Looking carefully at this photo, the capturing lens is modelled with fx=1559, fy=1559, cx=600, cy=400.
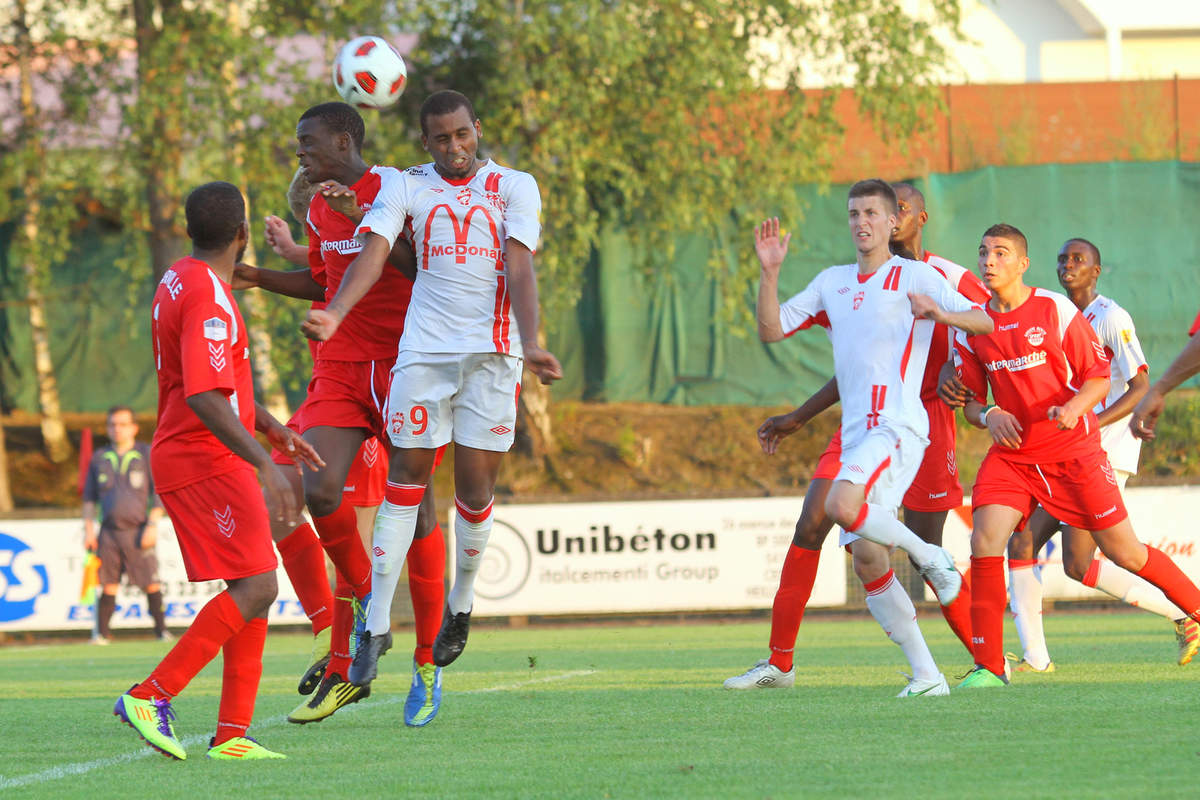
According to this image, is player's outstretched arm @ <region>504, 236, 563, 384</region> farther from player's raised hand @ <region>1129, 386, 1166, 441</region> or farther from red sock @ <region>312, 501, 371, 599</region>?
player's raised hand @ <region>1129, 386, 1166, 441</region>

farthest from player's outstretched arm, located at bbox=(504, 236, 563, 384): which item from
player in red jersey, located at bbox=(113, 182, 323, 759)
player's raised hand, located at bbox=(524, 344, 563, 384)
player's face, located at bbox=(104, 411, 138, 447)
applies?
player's face, located at bbox=(104, 411, 138, 447)

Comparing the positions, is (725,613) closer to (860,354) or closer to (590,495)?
(590,495)

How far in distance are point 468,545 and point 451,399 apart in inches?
25.5

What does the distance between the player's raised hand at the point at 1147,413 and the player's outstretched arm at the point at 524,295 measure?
2.73 m

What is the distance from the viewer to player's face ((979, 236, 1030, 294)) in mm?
7422

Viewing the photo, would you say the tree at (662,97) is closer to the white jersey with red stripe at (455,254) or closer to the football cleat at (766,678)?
the football cleat at (766,678)

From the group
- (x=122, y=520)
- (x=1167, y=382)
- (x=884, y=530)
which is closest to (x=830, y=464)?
(x=884, y=530)

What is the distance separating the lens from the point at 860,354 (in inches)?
269

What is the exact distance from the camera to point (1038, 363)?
293 inches

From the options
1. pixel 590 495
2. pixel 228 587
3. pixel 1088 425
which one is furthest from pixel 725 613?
pixel 228 587

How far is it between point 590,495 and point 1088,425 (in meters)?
8.75

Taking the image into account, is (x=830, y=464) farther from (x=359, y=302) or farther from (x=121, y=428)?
(x=121, y=428)

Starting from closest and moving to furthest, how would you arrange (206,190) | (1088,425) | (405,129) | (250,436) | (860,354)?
1. (250,436)
2. (206,190)
3. (860,354)
4. (1088,425)
5. (405,129)

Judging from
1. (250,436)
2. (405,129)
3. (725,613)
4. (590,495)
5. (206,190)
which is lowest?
(725,613)
